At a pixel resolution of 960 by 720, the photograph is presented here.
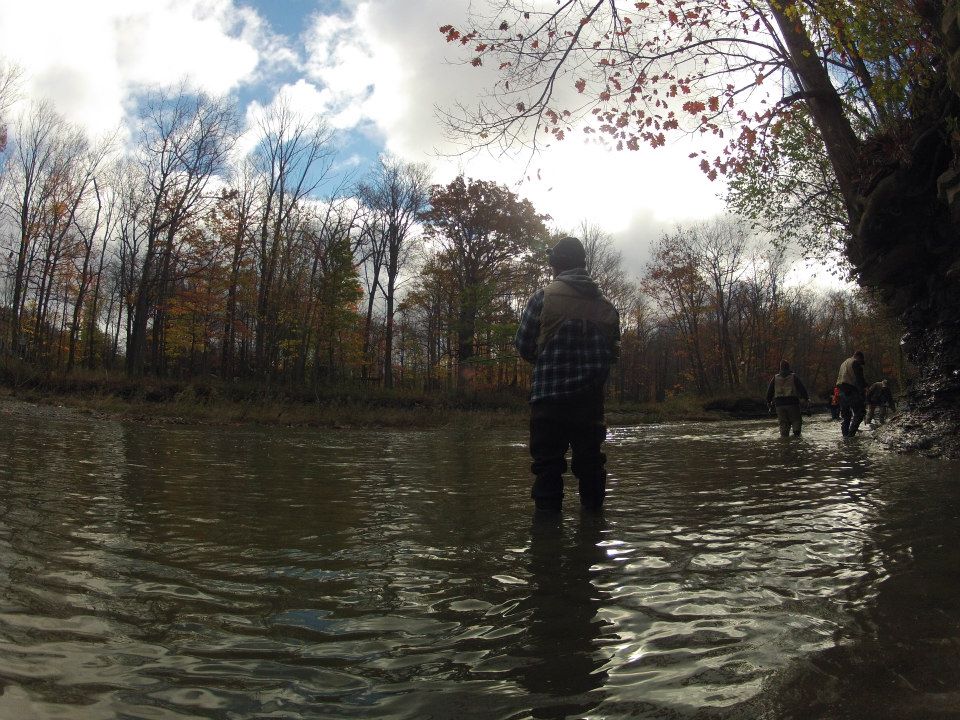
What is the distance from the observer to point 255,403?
2225 centimetres

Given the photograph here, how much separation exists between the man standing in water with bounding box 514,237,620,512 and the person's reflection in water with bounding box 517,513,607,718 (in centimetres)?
76

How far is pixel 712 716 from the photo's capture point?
153 cm

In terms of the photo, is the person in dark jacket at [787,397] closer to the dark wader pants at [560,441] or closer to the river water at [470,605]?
the river water at [470,605]

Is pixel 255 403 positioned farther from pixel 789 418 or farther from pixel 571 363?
pixel 571 363

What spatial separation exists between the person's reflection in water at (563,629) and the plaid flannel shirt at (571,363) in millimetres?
1092

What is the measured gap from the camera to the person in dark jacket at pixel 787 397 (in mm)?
12891

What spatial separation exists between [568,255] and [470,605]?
297cm

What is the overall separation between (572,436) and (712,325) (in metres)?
56.2

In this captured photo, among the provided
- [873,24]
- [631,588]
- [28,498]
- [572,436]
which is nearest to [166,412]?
[28,498]

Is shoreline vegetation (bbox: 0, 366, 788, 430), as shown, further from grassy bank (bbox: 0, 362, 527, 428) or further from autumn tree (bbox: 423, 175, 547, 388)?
autumn tree (bbox: 423, 175, 547, 388)

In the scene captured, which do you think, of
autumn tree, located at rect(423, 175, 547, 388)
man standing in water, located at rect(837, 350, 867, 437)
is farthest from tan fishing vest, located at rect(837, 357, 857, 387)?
autumn tree, located at rect(423, 175, 547, 388)

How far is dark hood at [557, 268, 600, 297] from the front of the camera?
440cm

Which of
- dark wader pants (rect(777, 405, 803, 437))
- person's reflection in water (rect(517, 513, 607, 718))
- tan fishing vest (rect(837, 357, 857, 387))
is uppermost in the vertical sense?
tan fishing vest (rect(837, 357, 857, 387))

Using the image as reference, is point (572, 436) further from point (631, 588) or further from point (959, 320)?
point (959, 320)
